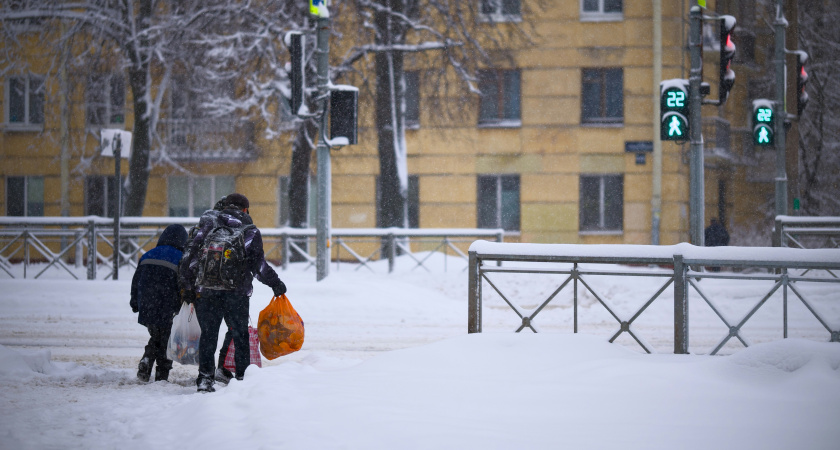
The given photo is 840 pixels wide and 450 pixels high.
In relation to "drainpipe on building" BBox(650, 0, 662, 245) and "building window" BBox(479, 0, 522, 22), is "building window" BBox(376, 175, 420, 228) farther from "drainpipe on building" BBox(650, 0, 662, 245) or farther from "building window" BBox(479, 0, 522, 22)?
Result: "drainpipe on building" BBox(650, 0, 662, 245)

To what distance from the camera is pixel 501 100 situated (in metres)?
24.0

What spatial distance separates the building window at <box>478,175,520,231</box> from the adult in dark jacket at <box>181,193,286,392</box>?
17.6 m

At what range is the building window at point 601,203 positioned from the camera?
23.5 meters

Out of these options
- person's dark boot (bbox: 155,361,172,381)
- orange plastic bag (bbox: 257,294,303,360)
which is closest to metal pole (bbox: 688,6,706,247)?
orange plastic bag (bbox: 257,294,303,360)

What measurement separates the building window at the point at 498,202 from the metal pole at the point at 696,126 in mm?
12405

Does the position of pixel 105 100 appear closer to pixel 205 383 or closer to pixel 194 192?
pixel 194 192

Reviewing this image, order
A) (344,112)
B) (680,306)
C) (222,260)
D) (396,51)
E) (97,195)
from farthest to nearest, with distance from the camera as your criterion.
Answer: (97,195)
(396,51)
(344,112)
(680,306)
(222,260)

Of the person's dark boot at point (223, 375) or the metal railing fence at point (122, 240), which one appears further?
the metal railing fence at point (122, 240)

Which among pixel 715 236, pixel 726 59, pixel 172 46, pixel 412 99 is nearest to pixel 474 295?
pixel 726 59

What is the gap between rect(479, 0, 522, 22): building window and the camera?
69.0ft

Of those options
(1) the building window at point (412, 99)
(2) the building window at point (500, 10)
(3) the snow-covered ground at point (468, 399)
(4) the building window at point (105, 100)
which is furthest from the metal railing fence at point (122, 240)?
(3) the snow-covered ground at point (468, 399)

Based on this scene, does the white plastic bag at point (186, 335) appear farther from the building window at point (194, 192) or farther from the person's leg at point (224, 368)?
the building window at point (194, 192)

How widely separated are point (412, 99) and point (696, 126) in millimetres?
13735

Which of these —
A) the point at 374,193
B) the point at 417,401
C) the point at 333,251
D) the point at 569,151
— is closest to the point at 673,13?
the point at 569,151
